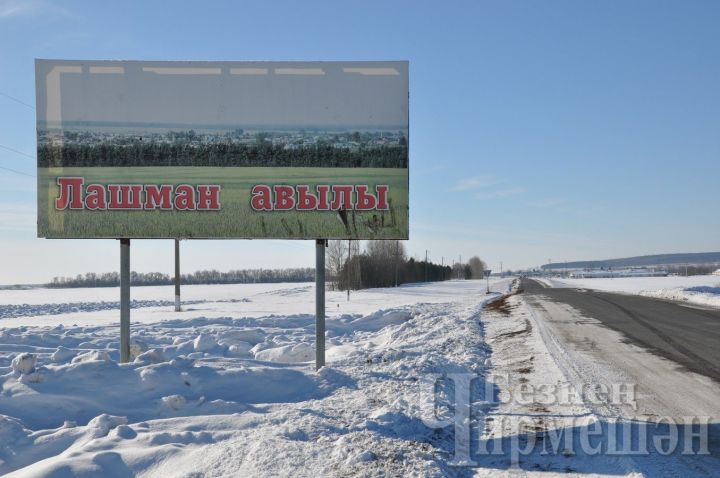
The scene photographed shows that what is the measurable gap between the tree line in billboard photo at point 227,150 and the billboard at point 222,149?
18mm

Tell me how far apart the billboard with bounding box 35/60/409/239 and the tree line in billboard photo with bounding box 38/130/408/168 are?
18 mm

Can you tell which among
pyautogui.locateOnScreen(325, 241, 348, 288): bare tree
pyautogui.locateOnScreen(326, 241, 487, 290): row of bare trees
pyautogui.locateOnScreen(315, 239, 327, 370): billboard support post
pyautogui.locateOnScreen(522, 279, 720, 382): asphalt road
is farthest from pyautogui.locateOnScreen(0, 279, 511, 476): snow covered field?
pyautogui.locateOnScreen(325, 241, 348, 288): bare tree

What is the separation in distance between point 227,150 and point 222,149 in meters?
0.10

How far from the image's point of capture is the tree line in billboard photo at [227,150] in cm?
1037

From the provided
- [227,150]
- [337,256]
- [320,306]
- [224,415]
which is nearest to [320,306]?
[320,306]

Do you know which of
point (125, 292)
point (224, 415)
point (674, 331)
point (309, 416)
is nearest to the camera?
point (309, 416)

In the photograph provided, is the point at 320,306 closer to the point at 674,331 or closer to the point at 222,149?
the point at 222,149

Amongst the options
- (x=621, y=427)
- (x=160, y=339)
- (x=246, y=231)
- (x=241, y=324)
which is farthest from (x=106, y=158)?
(x=241, y=324)

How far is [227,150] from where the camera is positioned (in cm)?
1038

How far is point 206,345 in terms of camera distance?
42.5 feet

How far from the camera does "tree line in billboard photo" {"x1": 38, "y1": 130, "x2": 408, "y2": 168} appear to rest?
10367mm

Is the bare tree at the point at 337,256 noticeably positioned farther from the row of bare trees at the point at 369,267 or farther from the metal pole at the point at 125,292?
the metal pole at the point at 125,292

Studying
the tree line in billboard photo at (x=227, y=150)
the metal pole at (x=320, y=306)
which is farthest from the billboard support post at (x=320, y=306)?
the tree line in billboard photo at (x=227, y=150)

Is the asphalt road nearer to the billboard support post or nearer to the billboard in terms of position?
the billboard
